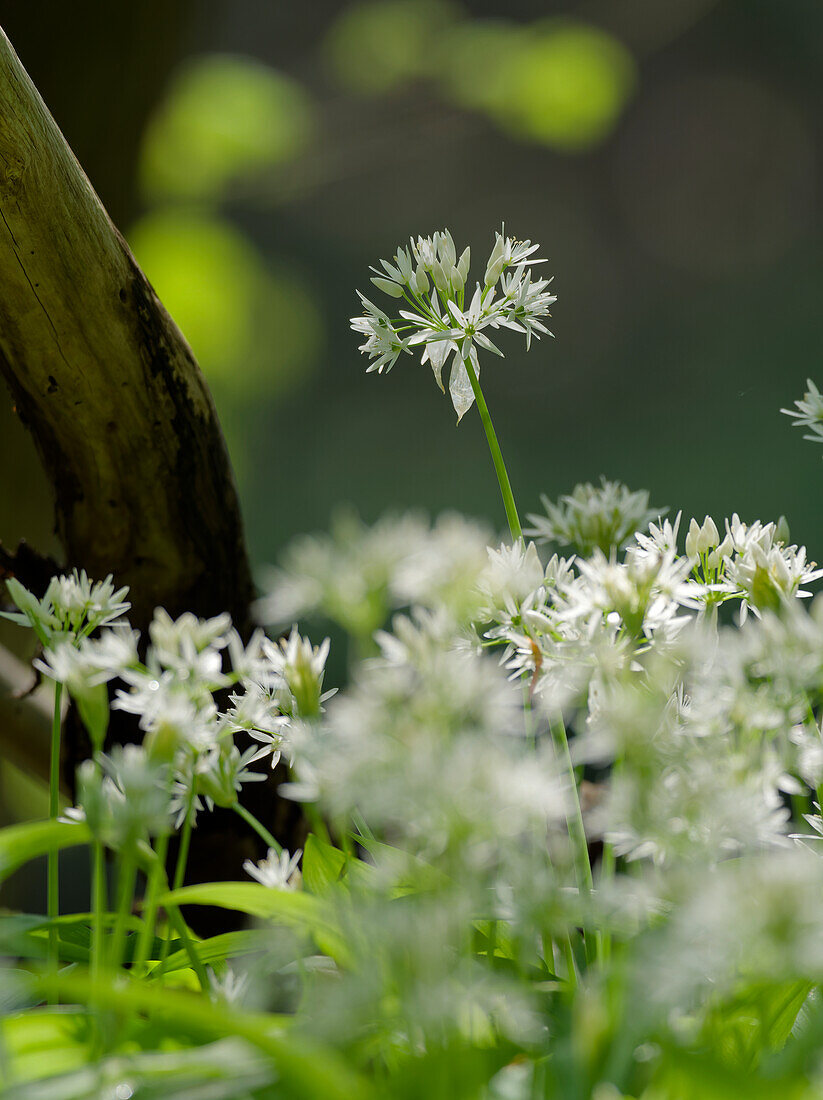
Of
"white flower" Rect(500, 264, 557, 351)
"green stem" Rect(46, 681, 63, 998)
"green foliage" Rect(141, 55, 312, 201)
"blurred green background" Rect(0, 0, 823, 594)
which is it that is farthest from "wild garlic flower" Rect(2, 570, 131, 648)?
"blurred green background" Rect(0, 0, 823, 594)

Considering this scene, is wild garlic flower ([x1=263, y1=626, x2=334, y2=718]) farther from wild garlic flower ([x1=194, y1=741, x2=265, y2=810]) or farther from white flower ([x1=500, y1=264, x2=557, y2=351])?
white flower ([x1=500, y1=264, x2=557, y2=351])

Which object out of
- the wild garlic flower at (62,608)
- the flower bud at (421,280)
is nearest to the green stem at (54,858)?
the wild garlic flower at (62,608)

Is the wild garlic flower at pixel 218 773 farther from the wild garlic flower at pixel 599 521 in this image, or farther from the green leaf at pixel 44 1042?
the wild garlic flower at pixel 599 521

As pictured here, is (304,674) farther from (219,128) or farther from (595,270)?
(595,270)

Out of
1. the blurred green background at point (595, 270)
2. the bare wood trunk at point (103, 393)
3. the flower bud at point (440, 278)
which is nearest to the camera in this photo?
the flower bud at point (440, 278)

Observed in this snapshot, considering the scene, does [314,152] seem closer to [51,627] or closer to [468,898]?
[51,627]

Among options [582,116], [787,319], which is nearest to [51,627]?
[582,116]
